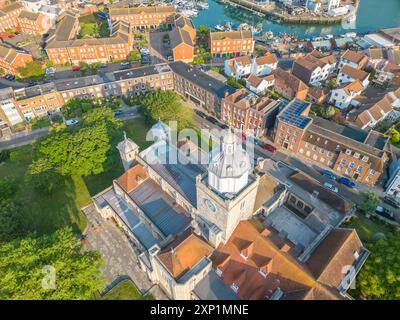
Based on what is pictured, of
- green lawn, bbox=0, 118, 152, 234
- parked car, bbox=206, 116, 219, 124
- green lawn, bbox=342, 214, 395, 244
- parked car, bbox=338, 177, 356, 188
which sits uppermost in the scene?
parked car, bbox=206, 116, 219, 124

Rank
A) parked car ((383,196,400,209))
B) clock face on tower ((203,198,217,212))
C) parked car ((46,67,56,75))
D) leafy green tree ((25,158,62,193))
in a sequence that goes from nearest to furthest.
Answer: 1. clock face on tower ((203,198,217,212))
2. leafy green tree ((25,158,62,193))
3. parked car ((383,196,400,209))
4. parked car ((46,67,56,75))

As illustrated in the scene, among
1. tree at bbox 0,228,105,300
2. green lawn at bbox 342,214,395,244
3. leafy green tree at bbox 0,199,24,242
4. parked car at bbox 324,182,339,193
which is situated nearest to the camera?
tree at bbox 0,228,105,300

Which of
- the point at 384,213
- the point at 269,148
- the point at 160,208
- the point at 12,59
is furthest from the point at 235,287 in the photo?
the point at 12,59

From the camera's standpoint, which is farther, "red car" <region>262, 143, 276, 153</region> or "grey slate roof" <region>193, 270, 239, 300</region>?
"red car" <region>262, 143, 276, 153</region>

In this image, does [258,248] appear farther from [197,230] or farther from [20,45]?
[20,45]

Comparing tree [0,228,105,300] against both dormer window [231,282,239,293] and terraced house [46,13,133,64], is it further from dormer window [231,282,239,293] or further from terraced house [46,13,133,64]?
terraced house [46,13,133,64]

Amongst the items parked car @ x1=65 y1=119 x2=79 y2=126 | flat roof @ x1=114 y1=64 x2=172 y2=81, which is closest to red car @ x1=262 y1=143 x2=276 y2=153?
Answer: flat roof @ x1=114 y1=64 x2=172 y2=81

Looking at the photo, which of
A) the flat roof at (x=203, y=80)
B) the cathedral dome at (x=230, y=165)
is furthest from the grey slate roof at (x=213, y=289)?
the flat roof at (x=203, y=80)
